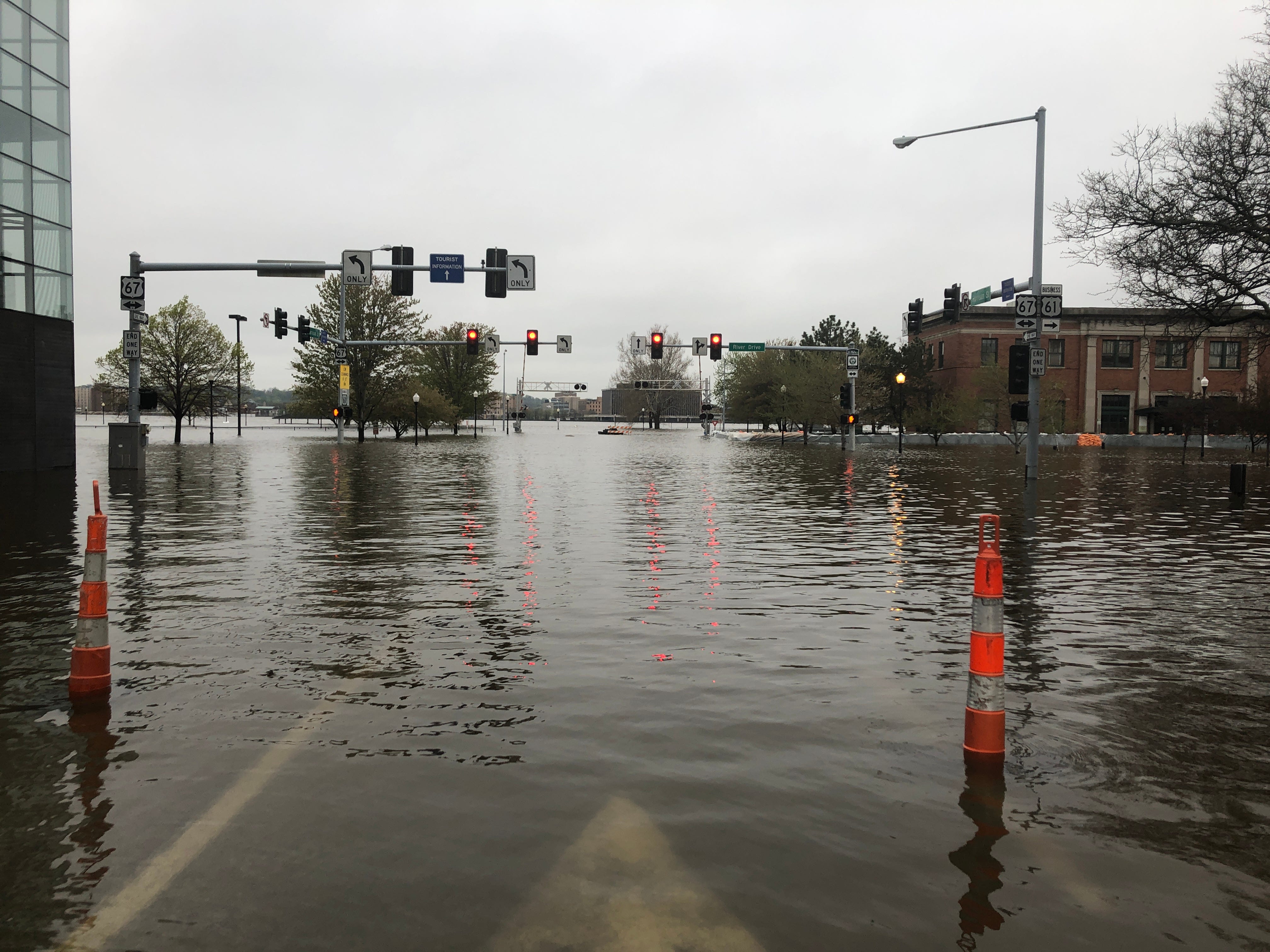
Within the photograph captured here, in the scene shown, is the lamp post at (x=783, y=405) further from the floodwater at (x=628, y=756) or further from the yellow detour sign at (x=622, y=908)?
the yellow detour sign at (x=622, y=908)

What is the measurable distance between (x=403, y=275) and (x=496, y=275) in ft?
9.16

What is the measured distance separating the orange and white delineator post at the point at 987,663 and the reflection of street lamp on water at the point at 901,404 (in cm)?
4343

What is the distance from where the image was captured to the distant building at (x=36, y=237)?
28.7 metres

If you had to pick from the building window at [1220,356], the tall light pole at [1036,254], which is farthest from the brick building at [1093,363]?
the tall light pole at [1036,254]

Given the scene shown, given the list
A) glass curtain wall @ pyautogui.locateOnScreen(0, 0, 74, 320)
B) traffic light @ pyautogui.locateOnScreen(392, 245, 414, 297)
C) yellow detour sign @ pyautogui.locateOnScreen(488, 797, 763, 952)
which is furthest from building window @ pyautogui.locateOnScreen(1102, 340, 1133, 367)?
yellow detour sign @ pyautogui.locateOnScreen(488, 797, 763, 952)

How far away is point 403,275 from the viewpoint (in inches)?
1193

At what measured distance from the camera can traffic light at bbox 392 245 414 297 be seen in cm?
2970

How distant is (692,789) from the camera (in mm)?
4910

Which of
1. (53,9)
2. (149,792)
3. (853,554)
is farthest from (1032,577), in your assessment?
(53,9)

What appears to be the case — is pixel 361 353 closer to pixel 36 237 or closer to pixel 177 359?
pixel 177 359

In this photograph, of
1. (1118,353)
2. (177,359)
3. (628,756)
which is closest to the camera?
(628,756)

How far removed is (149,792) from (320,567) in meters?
7.29

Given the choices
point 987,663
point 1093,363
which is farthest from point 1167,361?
point 987,663

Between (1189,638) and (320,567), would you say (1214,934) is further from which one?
(320,567)
